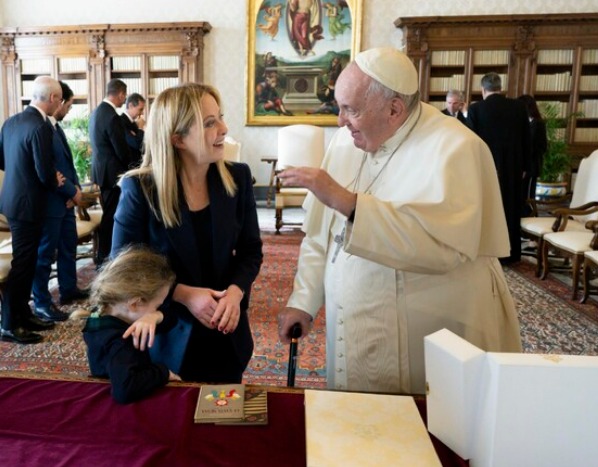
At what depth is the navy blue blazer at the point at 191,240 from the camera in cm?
165

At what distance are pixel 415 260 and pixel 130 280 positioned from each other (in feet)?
2.57

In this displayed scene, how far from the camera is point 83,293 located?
180 inches

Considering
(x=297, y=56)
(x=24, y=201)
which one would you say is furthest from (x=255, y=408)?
(x=297, y=56)

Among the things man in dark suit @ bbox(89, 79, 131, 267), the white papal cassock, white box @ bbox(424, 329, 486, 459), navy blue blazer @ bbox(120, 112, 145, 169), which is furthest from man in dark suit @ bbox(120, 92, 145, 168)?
white box @ bbox(424, 329, 486, 459)

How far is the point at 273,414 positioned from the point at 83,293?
3850mm

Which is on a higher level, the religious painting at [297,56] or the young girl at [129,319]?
the religious painting at [297,56]

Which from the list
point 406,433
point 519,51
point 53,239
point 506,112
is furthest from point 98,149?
point 519,51

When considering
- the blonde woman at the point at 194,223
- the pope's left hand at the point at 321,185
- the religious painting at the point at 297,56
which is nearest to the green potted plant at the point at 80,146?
the religious painting at the point at 297,56

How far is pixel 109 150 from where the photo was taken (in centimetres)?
513

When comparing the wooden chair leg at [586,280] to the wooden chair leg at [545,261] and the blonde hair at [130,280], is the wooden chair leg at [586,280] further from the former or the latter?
the blonde hair at [130,280]

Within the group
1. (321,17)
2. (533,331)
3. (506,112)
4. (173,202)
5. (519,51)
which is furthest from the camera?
(321,17)

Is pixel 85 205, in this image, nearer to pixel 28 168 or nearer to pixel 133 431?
pixel 28 168

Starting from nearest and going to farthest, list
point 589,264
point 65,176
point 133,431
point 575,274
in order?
point 133,431 → point 65,176 → point 589,264 → point 575,274

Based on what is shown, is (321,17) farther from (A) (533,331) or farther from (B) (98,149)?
(A) (533,331)
